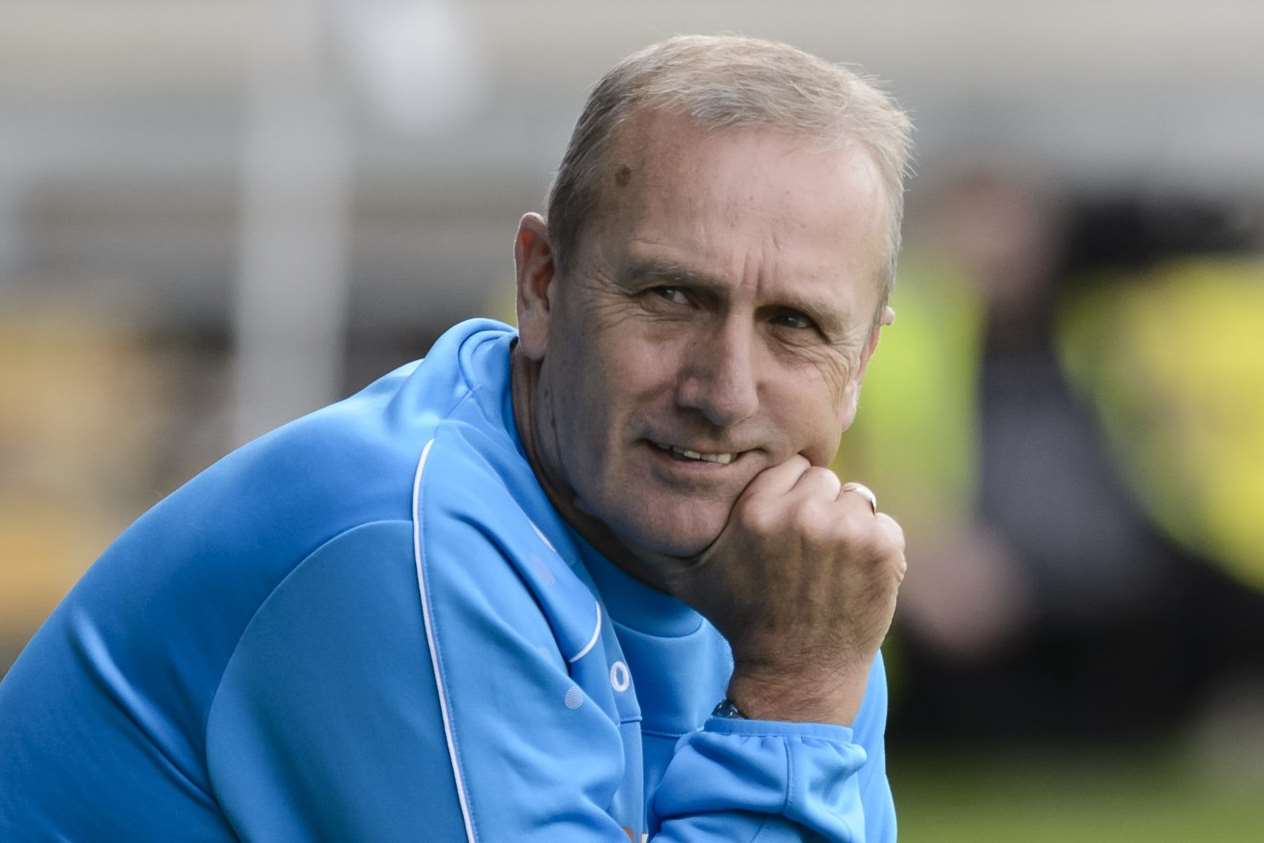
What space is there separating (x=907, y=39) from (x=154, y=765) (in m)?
Answer: 14.3

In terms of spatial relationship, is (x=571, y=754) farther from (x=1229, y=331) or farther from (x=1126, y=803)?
(x=1229, y=331)

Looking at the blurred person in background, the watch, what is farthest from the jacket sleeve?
the blurred person in background

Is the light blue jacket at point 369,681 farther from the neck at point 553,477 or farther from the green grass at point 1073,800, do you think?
the green grass at point 1073,800

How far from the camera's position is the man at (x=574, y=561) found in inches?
98.7

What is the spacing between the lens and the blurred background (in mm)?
9055

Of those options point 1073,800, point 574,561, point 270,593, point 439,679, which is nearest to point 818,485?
point 574,561

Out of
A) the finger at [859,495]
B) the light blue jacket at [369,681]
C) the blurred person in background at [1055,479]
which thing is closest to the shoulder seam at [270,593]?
the light blue jacket at [369,681]

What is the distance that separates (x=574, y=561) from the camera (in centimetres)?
289

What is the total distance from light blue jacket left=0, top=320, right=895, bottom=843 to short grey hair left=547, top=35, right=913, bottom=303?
13.4 inches

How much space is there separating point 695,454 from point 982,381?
21.8ft

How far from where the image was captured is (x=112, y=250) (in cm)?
1480

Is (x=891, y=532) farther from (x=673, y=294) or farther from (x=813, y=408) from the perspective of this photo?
(x=673, y=294)

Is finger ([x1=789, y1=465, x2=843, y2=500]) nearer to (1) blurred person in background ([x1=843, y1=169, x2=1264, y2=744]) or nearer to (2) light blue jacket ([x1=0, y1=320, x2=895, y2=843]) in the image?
(2) light blue jacket ([x1=0, y1=320, x2=895, y2=843])

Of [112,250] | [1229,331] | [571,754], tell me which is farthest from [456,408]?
[112,250]
